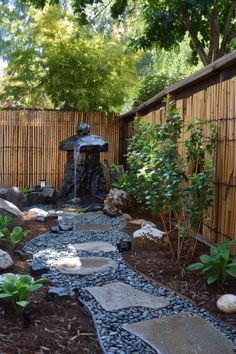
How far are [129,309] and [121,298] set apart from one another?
199mm

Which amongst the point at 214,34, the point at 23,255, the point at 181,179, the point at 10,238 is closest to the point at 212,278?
the point at 181,179

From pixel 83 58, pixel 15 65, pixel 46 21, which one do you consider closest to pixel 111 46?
pixel 83 58

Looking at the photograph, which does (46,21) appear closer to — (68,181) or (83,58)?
(83,58)

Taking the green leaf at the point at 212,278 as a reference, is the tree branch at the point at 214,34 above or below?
above

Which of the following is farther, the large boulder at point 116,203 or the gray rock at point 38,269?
the large boulder at point 116,203

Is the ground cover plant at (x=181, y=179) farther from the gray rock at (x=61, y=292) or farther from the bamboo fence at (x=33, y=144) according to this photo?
the bamboo fence at (x=33, y=144)

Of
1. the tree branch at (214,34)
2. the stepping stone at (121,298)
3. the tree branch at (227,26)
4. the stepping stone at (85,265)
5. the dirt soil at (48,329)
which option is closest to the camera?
the dirt soil at (48,329)

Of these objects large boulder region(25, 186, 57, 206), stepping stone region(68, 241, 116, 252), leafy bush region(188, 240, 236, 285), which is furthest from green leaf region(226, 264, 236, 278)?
large boulder region(25, 186, 57, 206)

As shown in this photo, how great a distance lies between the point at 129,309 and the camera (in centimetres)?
267

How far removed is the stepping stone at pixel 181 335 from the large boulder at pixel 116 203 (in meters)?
3.80

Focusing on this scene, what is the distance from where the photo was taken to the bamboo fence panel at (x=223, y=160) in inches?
142

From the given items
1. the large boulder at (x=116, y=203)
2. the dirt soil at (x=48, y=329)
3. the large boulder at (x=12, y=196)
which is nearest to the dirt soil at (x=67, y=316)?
the dirt soil at (x=48, y=329)

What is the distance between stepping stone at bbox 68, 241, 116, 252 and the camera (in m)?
4.30

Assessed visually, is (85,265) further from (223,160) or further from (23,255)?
(223,160)
